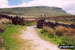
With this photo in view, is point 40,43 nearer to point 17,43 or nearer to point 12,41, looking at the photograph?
point 17,43

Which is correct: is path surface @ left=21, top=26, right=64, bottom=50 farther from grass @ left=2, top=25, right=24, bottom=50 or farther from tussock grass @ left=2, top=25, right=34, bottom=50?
grass @ left=2, top=25, right=24, bottom=50

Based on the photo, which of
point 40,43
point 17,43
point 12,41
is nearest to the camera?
point 17,43

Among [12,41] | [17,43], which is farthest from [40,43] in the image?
[12,41]

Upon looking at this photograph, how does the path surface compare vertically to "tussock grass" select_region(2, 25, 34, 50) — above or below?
below

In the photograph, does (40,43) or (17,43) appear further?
(40,43)

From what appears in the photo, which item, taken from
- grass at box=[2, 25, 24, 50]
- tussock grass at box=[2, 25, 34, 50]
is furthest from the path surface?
grass at box=[2, 25, 24, 50]

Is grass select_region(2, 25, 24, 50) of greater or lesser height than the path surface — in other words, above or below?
above

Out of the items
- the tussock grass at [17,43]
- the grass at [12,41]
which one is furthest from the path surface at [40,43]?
the grass at [12,41]

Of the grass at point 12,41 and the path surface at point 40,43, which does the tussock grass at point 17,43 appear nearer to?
the grass at point 12,41

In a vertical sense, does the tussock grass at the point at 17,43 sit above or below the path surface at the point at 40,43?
above

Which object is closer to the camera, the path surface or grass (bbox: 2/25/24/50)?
the path surface

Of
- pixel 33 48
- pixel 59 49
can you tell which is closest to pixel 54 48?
pixel 59 49

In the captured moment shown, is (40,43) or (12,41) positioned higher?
(12,41)

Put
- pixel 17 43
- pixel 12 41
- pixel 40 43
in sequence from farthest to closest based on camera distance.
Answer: pixel 12 41 → pixel 40 43 → pixel 17 43
